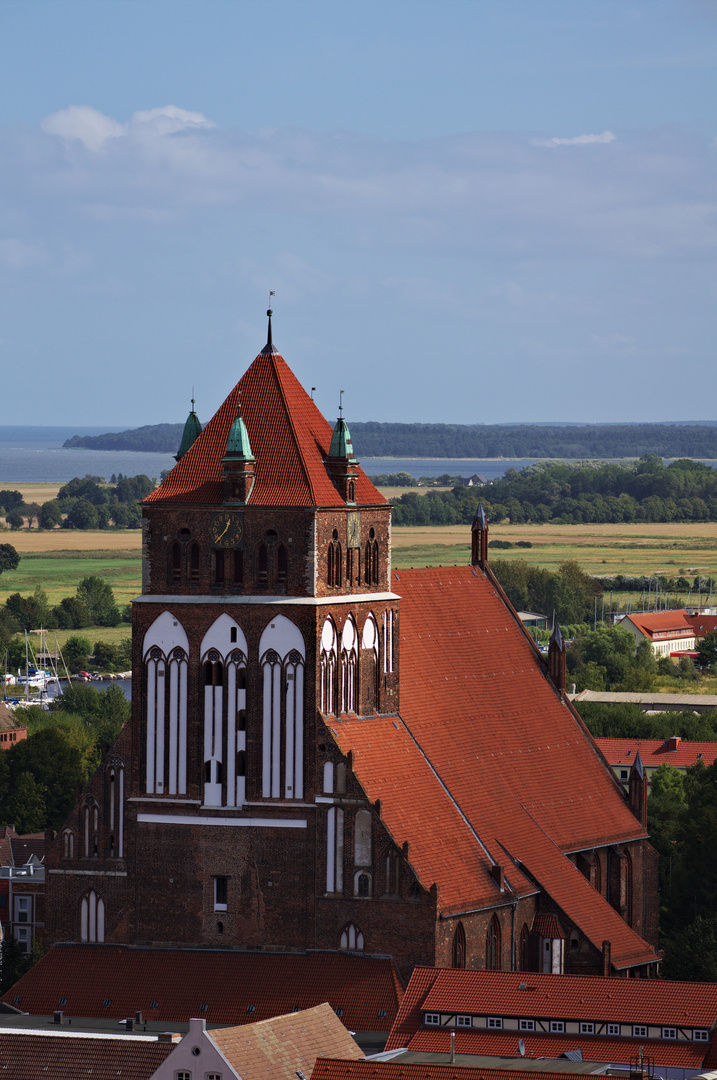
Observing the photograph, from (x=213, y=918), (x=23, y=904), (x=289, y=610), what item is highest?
(x=289, y=610)

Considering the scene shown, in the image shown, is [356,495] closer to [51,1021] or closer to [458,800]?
[458,800]

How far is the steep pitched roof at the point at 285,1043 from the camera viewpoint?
6656cm

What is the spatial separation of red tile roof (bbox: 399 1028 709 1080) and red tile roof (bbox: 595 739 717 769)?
7126cm

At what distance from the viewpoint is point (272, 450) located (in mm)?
84250

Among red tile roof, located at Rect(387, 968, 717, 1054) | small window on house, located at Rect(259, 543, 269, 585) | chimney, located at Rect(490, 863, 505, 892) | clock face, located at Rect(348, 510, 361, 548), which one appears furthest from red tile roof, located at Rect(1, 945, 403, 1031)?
clock face, located at Rect(348, 510, 361, 548)

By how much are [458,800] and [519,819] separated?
424 cm

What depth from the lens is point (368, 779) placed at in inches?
3241

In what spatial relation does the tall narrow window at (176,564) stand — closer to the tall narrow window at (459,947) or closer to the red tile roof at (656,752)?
the tall narrow window at (459,947)

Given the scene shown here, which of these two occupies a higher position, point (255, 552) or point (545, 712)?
point (255, 552)

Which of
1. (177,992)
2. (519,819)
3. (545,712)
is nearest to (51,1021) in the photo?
(177,992)

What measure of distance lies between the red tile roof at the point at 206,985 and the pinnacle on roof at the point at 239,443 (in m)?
16.0

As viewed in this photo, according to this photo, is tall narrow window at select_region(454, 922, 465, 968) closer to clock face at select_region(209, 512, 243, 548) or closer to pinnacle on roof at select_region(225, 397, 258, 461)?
clock face at select_region(209, 512, 243, 548)

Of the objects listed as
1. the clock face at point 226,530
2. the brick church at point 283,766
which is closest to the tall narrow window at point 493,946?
the brick church at point 283,766

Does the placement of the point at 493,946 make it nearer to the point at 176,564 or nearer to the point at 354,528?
the point at 354,528
